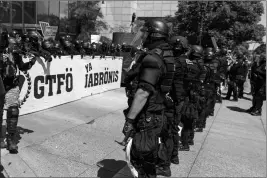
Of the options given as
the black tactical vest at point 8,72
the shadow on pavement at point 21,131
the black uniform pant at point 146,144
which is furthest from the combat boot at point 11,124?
the black uniform pant at point 146,144

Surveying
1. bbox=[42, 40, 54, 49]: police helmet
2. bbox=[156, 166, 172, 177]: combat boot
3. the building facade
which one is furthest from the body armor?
the building facade

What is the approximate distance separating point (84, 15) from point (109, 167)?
19.9m

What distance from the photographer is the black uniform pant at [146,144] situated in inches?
113

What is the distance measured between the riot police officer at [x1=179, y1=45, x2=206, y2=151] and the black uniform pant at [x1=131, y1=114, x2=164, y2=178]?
5.91 feet

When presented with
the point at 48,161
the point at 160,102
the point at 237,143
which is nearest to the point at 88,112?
the point at 48,161

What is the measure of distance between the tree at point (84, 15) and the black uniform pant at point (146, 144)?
20.2 metres

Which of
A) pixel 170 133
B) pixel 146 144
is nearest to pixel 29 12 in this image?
pixel 170 133

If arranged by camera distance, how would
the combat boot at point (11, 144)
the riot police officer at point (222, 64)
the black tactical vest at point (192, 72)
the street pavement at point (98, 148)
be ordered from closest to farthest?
1. the street pavement at point (98, 148)
2. the combat boot at point (11, 144)
3. the black tactical vest at point (192, 72)
4. the riot police officer at point (222, 64)

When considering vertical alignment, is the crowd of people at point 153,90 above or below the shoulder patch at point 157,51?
below

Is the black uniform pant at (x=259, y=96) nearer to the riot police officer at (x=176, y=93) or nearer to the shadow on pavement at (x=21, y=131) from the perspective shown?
the riot police officer at (x=176, y=93)

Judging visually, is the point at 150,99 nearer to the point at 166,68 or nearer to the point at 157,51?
the point at 166,68

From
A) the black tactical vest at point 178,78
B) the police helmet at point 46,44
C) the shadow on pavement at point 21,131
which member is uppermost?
the police helmet at point 46,44

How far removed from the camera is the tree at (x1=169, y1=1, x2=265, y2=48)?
64.7 feet

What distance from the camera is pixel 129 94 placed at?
3.22m
